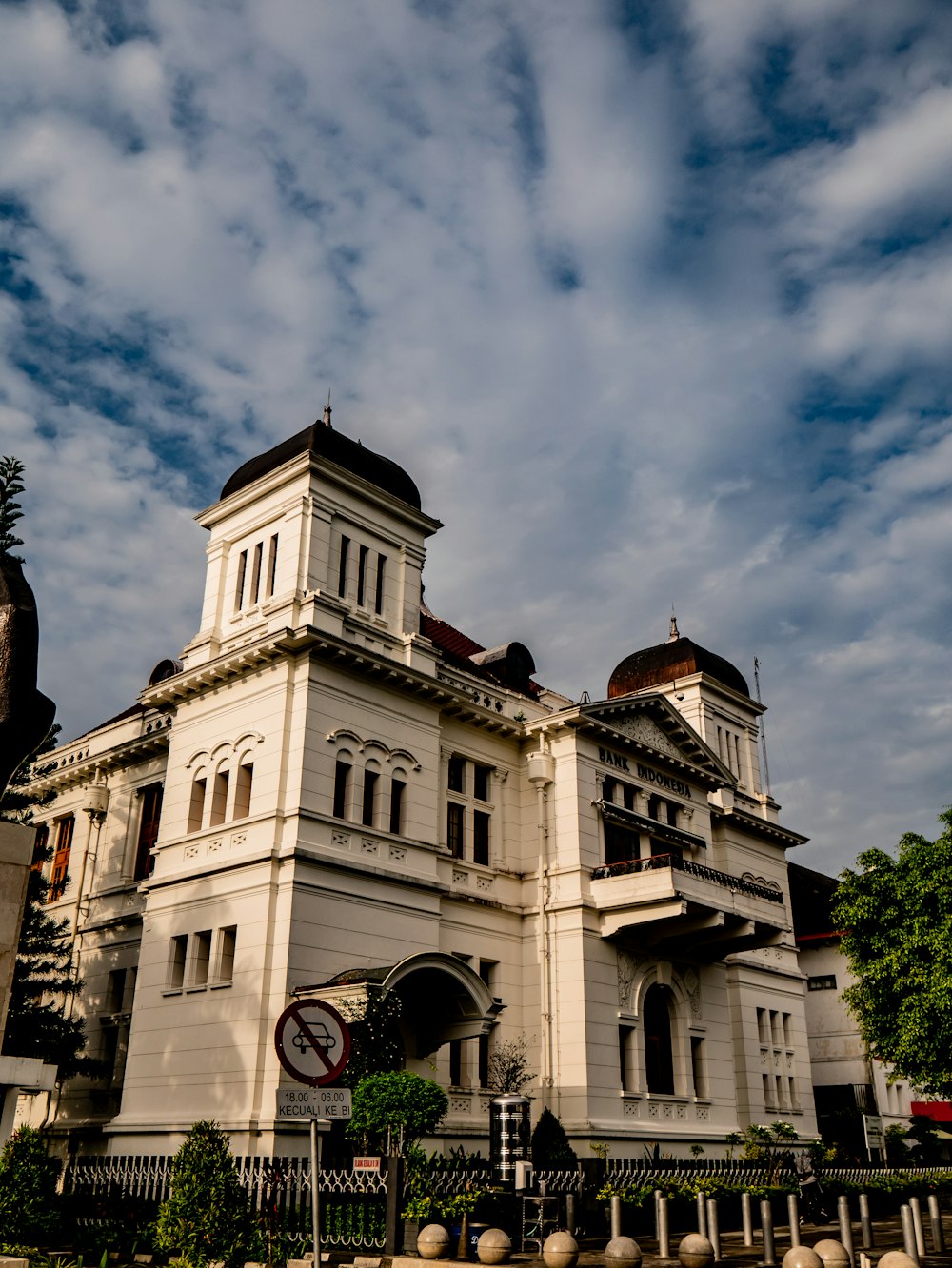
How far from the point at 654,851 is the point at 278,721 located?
43.7 feet

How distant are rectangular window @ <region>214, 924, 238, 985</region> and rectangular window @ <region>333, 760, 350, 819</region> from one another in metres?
3.46

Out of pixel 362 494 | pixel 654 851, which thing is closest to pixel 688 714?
pixel 654 851

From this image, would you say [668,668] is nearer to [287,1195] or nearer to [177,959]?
[177,959]

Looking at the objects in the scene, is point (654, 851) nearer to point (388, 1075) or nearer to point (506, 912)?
point (506, 912)

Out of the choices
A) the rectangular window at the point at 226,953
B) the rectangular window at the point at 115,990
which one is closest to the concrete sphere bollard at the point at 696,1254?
the rectangular window at the point at 226,953

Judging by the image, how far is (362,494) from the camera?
29.2 metres

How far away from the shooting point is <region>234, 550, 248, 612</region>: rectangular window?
29.1 m

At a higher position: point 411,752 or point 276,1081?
point 411,752

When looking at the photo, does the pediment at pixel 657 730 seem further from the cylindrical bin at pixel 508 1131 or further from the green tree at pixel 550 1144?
the cylindrical bin at pixel 508 1131

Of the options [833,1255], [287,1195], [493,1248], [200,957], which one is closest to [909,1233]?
[833,1255]

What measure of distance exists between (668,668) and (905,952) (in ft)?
42.4

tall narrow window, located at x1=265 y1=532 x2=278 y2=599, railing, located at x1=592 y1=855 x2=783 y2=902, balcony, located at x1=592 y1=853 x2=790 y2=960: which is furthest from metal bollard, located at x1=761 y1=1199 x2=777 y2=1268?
tall narrow window, located at x1=265 y1=532 x2=278 y2=599

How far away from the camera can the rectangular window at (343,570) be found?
2830cm

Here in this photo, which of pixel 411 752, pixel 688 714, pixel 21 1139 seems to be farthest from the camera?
pixel 688 714
